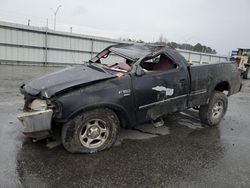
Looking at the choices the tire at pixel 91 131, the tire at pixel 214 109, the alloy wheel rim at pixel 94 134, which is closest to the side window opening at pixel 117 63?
the tire at pixel 91 131

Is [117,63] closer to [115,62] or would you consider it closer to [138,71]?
[115,62]

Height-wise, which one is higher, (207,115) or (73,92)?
(73,92)

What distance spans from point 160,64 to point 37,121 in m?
2.96

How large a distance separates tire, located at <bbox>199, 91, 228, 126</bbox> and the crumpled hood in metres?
2.79

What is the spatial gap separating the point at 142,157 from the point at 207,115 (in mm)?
2483

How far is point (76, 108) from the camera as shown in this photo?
375cm

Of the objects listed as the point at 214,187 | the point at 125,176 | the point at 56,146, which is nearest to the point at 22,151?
the point at 56,146

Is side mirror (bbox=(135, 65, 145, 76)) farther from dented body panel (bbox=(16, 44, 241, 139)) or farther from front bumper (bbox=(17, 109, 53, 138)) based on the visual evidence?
front bumper (bbox=(17, 109, 53, 138))

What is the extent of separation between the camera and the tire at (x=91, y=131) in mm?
3879

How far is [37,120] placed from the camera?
367 centimetres

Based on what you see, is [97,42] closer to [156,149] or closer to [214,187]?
[156,149]

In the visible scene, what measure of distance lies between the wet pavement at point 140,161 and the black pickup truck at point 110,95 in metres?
0.36

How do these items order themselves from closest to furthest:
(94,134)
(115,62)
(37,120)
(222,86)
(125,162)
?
(37,120)
(125,162)
(94,134)
(115,62)
(222,86)

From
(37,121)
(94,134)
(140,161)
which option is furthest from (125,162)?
(37,121)
